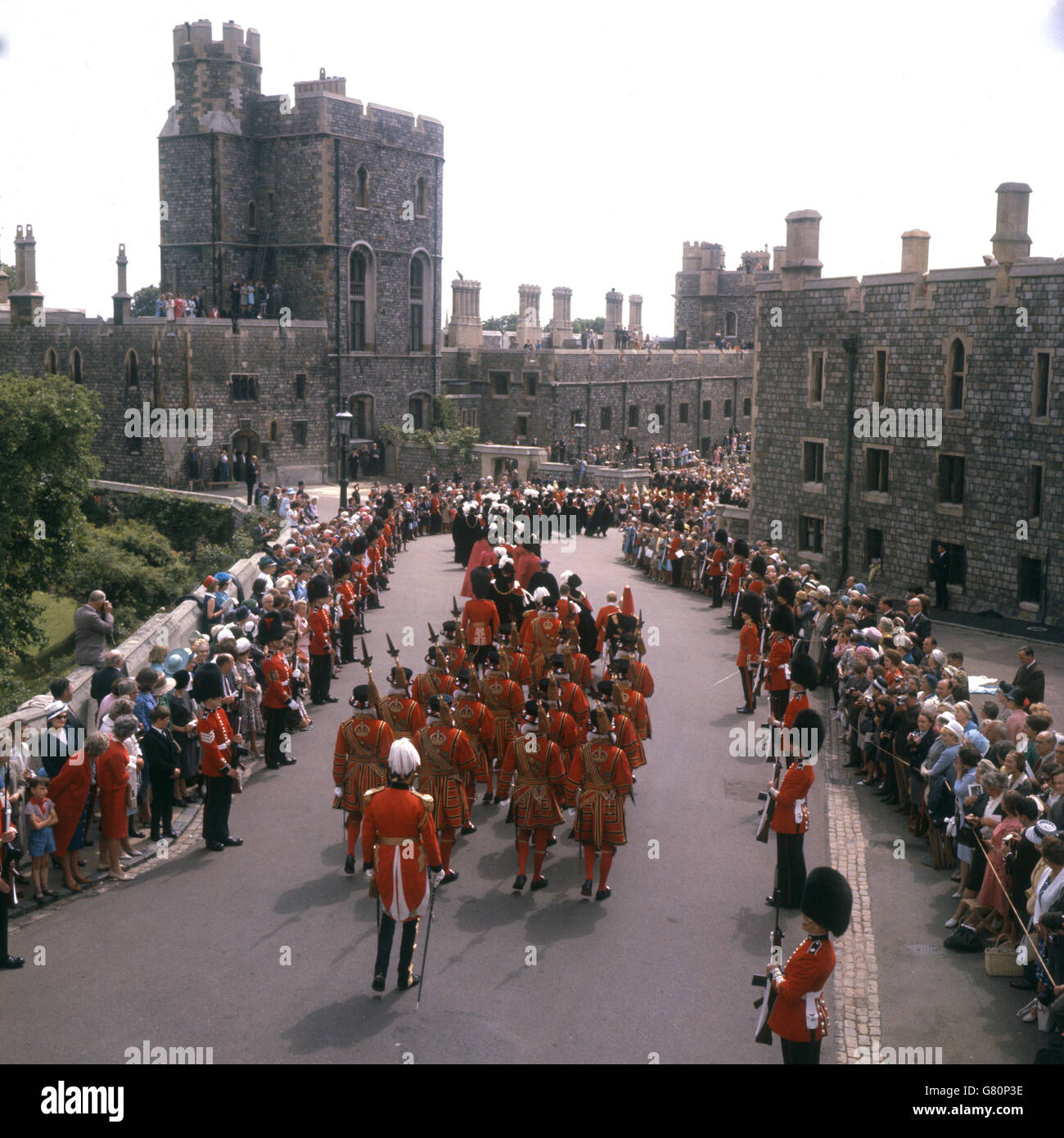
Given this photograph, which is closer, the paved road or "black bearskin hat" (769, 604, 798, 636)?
the paved road

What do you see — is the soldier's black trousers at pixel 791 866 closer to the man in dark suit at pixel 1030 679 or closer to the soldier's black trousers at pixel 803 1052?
the soldier's black trousers at pixel 803 1052

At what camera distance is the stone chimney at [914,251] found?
27.6 m

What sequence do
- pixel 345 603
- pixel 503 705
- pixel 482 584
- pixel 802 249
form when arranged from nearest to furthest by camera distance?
pixel 503 705 < pixel 482 584 < pixel 345 603 < pixel 802 249

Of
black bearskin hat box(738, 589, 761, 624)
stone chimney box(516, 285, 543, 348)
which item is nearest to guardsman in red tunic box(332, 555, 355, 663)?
black bearskin hat box(738, 589, 761, 624)

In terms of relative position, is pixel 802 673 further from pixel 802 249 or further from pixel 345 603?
pixel 802 249

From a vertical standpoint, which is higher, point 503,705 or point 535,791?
point 503,705

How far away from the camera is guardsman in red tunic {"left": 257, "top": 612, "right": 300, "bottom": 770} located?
1420 centimetres

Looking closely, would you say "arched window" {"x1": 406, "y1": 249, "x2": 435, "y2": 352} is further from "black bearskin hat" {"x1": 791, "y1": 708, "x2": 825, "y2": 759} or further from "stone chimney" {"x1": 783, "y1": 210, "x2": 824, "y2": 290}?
"black bearskin hat" {"x1": 791, "y1": 708, "x2": 825, "y2": 759}

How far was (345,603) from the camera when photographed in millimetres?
19312

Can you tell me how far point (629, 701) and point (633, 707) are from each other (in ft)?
0.70

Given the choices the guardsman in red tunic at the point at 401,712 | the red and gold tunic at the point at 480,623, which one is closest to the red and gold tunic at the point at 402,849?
the guardsman in red tunic at the point at 401,712

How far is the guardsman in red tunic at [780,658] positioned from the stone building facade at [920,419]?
9.75 metres

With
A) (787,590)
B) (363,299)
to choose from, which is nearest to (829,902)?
(787,590)

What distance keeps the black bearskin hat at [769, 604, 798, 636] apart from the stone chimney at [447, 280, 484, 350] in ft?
137
